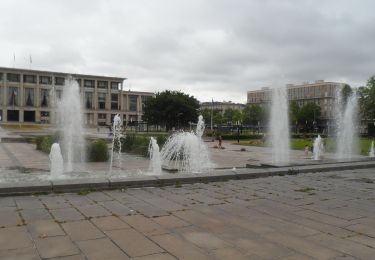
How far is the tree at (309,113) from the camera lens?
11100 centimetres

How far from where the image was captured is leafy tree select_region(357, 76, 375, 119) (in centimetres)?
7919

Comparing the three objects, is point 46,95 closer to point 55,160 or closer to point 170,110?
point 170,110

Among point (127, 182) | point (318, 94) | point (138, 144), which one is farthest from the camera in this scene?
point (318, 94)

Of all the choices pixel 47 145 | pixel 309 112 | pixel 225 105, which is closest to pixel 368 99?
pixel 309 112

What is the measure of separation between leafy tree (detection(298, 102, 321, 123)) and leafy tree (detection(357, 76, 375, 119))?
27.5m

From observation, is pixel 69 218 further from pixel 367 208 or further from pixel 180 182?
pixel 367 208

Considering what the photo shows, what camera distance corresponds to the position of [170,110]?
239 feet

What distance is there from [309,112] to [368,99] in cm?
3172

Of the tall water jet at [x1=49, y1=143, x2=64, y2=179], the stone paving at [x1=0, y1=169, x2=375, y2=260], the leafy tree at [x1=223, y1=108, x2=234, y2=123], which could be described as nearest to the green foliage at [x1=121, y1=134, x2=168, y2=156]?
the tall water jet at [x1=49, y1=143, x2=64, y2=179]

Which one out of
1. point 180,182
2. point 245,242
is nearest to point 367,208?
point 245,242

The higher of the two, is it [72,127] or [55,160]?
[72,127]

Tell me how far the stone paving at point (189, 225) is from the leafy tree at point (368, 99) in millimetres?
77744

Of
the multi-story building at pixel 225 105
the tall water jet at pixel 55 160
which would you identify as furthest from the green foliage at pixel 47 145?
the multi-story building at pixel 225 105

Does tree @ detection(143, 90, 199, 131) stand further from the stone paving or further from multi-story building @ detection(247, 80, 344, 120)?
the stone paving
